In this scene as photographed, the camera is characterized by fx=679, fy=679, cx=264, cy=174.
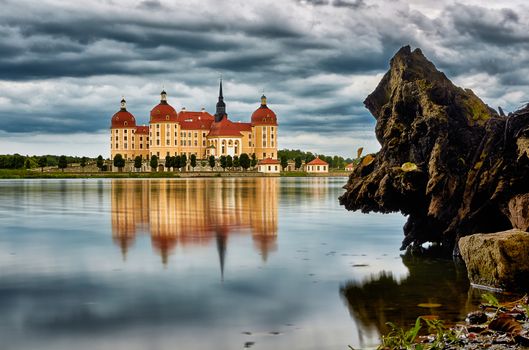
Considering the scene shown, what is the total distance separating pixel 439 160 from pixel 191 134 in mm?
166287

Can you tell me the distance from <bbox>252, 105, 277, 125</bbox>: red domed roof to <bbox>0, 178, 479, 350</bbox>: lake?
159 meters

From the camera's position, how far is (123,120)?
179750mm

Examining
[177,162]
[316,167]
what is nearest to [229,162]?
[177,162]

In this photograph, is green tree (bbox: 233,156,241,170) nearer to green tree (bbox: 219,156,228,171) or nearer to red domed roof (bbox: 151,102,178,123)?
green tree (bbox: 219,156,228,171)

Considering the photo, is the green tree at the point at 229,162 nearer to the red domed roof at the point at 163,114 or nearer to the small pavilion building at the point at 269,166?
the small pavilion building at the point at 269,166

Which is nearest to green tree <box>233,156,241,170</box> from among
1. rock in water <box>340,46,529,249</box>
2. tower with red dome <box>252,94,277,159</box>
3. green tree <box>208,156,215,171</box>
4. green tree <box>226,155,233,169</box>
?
green tree <box>226,155,233,169</box>

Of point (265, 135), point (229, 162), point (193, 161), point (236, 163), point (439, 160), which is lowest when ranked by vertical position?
point (439, 160)

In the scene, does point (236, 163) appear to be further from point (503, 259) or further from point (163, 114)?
point (503, 259)

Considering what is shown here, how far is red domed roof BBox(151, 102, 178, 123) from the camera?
575ft

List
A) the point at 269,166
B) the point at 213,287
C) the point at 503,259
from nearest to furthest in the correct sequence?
the point at 503,259 → the point at 213,287 → the point at 269,166

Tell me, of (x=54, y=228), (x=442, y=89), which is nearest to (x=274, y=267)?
(x=442, y=89)

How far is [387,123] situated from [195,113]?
6678 inches

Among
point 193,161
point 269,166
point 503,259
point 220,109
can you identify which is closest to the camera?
point 503,259

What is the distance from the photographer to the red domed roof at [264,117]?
604ft
